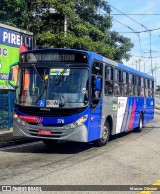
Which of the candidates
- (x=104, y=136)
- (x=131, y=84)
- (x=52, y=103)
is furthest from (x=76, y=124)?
(x=131, y=84)

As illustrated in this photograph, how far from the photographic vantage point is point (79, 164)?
9.30m

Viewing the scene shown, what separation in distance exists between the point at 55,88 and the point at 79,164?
2557mm

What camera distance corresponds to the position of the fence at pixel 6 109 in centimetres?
1678

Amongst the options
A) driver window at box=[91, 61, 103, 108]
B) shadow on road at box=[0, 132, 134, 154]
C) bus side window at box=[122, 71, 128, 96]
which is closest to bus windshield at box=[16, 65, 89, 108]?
driver window at box=[91, 61, 103, 108]

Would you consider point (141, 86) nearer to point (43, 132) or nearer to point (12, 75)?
point (12, 75)

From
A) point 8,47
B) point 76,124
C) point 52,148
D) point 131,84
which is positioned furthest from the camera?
point 8,47

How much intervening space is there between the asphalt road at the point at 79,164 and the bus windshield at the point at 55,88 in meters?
1.45

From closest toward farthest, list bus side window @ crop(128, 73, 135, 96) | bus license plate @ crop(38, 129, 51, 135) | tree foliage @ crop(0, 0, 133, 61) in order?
bus license plate @ crop(38, 129, 51, 135) → bus side window @ crop(128, 73, 135, 96) → tree foliage @ crop(0, 0, 133, 61)

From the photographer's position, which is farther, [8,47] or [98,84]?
[8,47]

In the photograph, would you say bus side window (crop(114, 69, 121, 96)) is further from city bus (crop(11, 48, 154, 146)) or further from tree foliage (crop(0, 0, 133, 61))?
tree foliage (crop(0, 0, 133, 61))

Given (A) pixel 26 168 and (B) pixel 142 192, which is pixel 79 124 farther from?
(B) pixel 142 192

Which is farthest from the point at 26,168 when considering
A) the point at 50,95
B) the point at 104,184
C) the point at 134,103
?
the point at 134,103

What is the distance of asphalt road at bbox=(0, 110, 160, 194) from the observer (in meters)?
7.61

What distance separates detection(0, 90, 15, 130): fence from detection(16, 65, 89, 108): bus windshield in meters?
5.61
